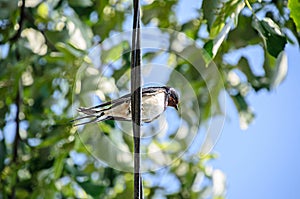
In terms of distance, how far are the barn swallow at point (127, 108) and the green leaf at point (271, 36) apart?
0.23 m

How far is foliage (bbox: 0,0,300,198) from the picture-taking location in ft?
4.56

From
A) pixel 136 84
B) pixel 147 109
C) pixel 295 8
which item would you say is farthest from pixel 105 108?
pixel 295 8

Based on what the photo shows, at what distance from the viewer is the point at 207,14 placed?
104cm

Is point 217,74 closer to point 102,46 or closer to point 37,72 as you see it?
point 102,46

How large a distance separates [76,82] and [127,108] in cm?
62

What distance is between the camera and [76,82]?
1377 mm

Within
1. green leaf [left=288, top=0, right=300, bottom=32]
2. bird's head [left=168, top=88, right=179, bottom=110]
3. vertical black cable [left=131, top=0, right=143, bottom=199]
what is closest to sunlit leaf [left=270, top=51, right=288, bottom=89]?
green leaf [left=288, top=0, right=300, bottom=32]

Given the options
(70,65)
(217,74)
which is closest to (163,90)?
(217,74)

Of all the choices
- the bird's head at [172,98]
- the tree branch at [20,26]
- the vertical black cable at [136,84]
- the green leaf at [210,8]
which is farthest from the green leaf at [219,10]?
the tree branch at [20,26]

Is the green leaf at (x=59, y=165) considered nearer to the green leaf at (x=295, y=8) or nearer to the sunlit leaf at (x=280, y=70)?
the sunlit leaf at (x=280, y=70)

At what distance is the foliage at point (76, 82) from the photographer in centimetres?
139

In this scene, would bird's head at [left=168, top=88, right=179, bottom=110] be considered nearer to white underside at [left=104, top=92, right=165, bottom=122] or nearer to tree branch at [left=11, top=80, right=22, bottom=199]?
white underside at [left=104, top=92, right=165, bottom=122]

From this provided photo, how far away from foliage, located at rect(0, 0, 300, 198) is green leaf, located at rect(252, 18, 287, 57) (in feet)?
0.87

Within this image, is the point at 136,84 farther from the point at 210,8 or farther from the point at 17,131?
the point at 17,131
